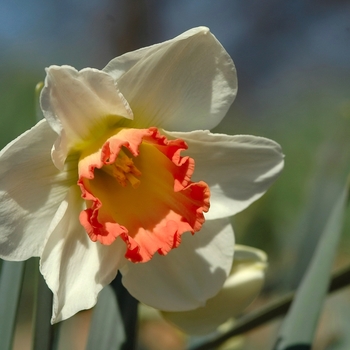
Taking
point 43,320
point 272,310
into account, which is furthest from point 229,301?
point 43,320

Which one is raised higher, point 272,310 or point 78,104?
point 78,104

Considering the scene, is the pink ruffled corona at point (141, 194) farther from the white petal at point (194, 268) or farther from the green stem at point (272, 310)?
the green stem at point (272, 310)

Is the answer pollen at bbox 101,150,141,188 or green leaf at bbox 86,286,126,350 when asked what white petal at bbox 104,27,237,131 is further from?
green leaf at bbox 86,286,126,350

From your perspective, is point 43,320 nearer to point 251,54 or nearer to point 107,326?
point 107,326

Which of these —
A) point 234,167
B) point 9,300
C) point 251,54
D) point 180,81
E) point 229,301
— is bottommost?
point 251,54

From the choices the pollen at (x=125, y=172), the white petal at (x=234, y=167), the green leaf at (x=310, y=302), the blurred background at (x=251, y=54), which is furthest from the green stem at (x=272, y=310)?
the blurred background at (x=251, y=54)

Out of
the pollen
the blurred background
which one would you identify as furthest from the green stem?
the blurred background
